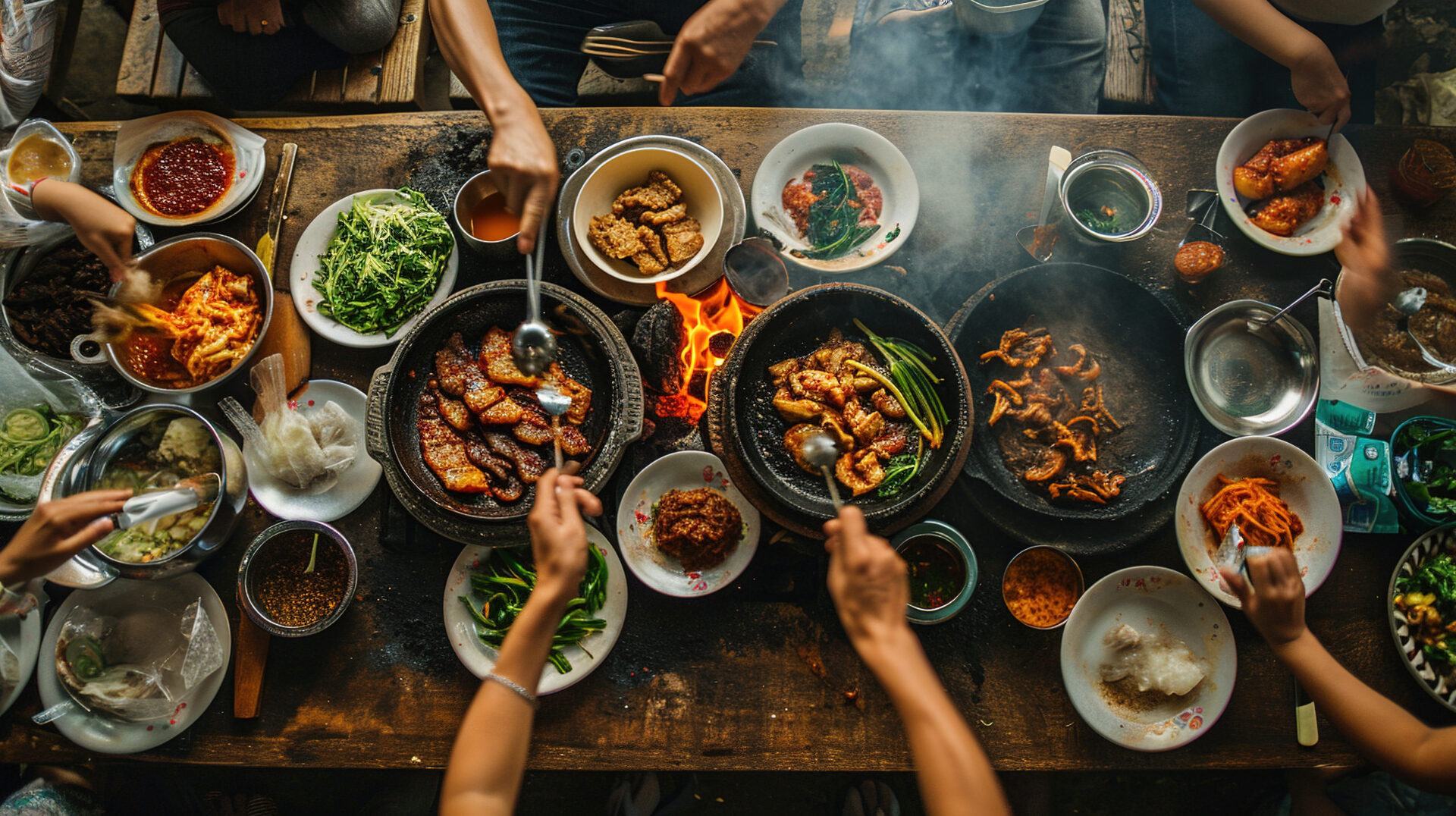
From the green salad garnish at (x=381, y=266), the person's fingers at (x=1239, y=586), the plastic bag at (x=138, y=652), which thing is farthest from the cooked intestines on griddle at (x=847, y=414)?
the plastic bag at (x=138, y=652)

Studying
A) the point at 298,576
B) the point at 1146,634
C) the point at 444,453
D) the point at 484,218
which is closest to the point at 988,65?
the point at 484,218

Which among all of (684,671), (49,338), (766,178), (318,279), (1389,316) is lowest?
(684,671)

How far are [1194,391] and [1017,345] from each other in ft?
2.77

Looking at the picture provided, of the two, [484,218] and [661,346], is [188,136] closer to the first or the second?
[484,218]

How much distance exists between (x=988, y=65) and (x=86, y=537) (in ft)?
16.6

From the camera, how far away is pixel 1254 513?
317cm

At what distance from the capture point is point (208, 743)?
321 cm

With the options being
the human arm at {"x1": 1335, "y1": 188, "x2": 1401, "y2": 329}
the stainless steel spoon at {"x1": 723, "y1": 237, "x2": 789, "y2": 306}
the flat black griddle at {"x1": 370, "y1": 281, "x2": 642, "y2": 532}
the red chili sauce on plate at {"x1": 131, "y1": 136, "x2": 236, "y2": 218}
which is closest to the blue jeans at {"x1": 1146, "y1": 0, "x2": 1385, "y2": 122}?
the human arm at {"x1": 1335, "y1": 188, "x2": 1401, "y2": 329}

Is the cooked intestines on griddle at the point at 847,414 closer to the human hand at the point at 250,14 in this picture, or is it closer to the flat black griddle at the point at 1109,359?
the flat black griddle at the point at 1109,359

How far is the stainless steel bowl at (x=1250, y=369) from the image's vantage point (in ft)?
10.8

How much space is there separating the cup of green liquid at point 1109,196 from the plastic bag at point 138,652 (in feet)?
15.3

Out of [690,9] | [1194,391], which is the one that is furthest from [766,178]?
[1194,391]

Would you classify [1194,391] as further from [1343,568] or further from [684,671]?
[684,671]

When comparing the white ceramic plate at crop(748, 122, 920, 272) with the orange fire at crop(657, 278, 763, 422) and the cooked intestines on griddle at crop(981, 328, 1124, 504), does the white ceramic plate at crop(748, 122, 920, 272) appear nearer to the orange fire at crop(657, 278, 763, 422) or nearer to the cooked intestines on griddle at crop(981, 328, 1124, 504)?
the orange fire at crop(657, 278, 763, 422)
